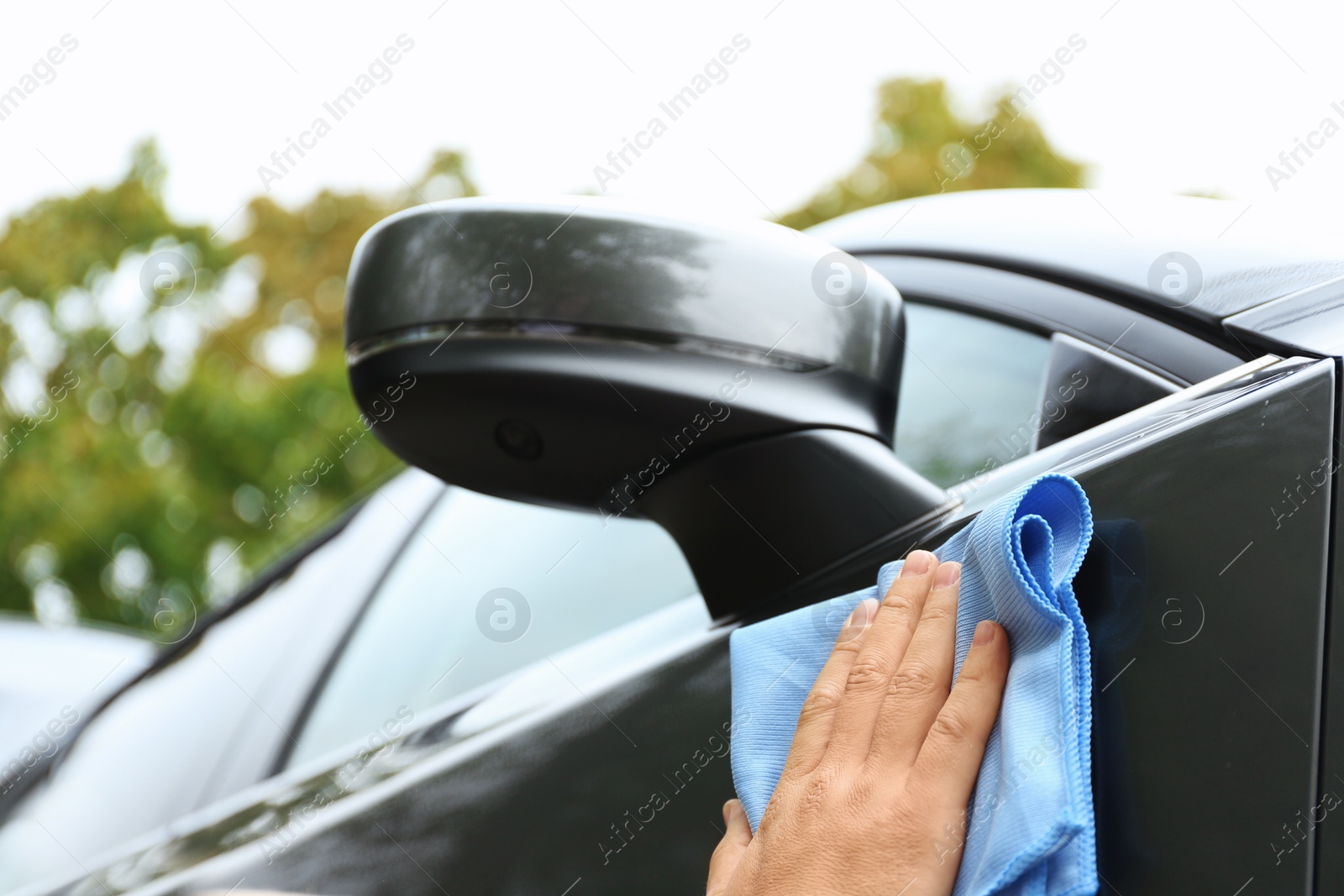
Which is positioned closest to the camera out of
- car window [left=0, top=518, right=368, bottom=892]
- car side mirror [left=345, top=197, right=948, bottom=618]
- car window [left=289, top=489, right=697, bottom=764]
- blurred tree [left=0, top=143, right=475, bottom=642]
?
car side mirror [left=345, top=197, right=948, bottom=618]

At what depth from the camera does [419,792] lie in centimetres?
101

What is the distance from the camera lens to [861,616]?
788mm

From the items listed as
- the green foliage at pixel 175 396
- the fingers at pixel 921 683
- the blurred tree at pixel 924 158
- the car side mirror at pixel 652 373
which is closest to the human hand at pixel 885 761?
the fingers at pixel 921 683

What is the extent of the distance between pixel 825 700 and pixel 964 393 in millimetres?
524

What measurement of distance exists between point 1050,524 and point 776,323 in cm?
27

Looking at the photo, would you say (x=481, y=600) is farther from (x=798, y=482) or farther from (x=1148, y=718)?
(x=1148, y=718)

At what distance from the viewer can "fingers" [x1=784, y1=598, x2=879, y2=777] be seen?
2.45 ft

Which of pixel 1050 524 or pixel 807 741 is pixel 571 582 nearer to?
pixel 807 741

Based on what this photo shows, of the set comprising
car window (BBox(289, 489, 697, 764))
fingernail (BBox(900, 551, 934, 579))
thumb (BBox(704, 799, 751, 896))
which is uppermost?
fingernail (BBox(900, 551, 934, 579))

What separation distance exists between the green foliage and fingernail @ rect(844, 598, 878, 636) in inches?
357

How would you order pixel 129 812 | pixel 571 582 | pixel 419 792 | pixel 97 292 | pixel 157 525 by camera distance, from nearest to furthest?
pixel 419 792 → pixel 571 582 → pixel 129 812 → pixel 157 525 → pixel 97 292

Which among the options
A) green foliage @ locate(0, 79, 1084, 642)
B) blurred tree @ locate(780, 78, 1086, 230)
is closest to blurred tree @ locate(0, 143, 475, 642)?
green foliage @ locate(0, 79, 1084, 642)

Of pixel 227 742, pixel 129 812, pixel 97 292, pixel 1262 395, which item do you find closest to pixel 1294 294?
pixel 1262 395

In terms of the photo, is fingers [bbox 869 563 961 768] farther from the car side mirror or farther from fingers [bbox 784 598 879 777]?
the car side mirror
